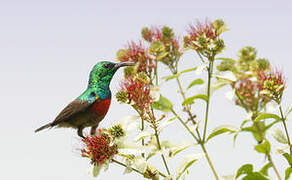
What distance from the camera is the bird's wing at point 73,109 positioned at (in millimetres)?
2358

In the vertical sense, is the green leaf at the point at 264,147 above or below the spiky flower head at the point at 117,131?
below

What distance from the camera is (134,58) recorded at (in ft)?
6.91

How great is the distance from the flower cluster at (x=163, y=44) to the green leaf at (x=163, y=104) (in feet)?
0.93

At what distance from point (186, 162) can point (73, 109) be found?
107 centimetres

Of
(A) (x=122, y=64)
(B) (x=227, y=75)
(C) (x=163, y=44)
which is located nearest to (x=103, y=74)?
(A) (x=122, y=64)

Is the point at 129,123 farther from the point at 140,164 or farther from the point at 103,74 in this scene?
the point at 103,74

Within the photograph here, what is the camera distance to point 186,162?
5.63 ft

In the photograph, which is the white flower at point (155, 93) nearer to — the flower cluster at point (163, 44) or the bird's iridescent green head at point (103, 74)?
the flower cluster at point (163, 44)

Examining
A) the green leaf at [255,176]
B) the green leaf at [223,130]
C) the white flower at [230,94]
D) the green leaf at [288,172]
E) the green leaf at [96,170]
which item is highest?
the white flower at [230,94]

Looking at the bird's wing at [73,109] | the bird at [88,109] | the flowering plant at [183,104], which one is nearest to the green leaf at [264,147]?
the flowering plant at [183,104]

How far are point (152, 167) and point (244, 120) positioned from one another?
590 millimetres

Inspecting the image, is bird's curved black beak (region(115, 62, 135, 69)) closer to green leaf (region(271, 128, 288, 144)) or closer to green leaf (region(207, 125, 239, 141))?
green leaf (region(207, 125, 239, 141))

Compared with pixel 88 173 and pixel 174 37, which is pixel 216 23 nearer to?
pixel 174 37

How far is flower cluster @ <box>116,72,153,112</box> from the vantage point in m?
1.81
